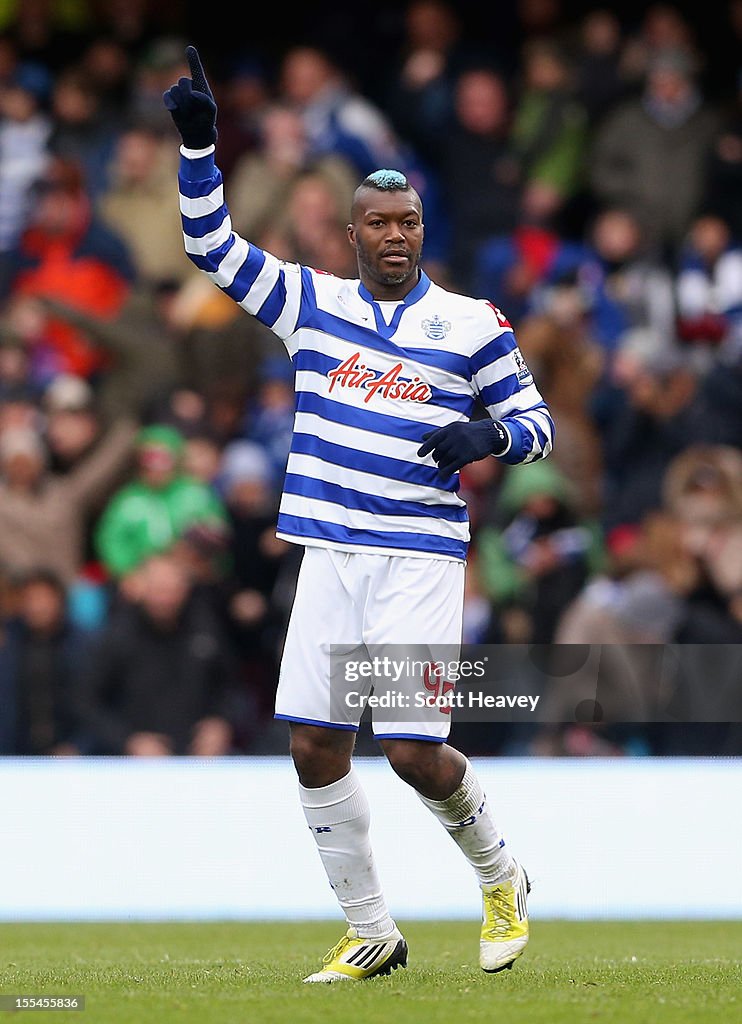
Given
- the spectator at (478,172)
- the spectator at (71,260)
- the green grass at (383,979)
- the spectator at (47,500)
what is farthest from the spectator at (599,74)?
the green grass at (383,979)

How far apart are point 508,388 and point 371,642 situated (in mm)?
1052

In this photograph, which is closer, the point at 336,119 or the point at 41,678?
the point at 41,678

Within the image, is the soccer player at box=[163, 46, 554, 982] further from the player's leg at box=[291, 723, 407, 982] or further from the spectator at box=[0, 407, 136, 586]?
the spectator at box=[0, 407, 136, 586]

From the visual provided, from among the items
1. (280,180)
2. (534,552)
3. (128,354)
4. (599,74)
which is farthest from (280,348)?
(599,74)

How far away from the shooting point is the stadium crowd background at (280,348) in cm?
1150

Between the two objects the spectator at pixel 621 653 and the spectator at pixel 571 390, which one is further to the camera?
the spectator at pixel 571 390

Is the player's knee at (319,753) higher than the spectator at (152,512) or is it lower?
lower

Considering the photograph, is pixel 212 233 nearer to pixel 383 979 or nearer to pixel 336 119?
pixel 383 979

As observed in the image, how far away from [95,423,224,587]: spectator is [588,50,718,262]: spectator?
449cm

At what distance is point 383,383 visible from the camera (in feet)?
22.3

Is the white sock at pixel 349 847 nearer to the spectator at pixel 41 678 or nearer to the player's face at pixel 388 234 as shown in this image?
the player's face at pixel 388 234

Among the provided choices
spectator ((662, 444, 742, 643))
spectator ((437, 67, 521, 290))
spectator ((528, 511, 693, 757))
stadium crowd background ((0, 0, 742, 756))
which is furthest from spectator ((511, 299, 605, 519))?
spectator ((437, 67, 521, 290))

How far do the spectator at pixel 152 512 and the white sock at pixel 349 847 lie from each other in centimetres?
598

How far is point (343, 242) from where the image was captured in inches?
545
